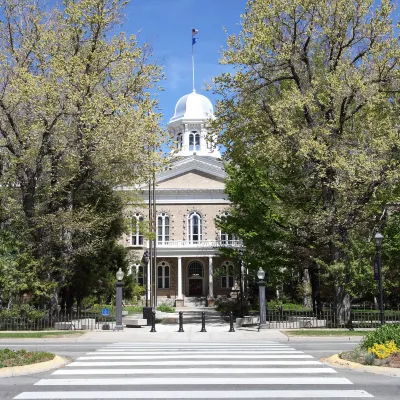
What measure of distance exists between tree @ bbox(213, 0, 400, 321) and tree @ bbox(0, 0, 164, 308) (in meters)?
4.41

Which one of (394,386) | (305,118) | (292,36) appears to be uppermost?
(292,36)

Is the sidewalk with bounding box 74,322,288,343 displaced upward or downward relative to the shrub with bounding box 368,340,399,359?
downward

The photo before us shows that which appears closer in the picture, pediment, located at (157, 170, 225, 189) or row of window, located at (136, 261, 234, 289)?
row of window, located at (136, 261, 234, 289)

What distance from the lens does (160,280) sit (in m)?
50.8

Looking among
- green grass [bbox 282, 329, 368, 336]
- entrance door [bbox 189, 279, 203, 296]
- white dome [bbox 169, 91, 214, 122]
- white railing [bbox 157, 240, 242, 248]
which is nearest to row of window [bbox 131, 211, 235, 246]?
white railing [bbox 157, 240, 242, 248]

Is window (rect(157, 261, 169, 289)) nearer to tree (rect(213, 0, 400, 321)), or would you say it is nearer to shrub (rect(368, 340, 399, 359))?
tree (rect(213, 0, 400, 321))

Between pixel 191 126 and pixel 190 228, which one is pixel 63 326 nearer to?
pixel 190 228

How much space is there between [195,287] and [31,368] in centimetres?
4089

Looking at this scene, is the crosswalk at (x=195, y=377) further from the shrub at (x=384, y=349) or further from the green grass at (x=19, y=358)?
the shrub at (x=384, y=349)

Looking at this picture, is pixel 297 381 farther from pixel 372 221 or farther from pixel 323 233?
pixel 372 221

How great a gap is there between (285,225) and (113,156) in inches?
351

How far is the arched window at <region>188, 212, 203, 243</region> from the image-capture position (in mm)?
50719

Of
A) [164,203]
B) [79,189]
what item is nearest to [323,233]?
[79,189]

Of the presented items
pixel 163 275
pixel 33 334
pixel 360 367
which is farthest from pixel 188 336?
pixel 163 275
